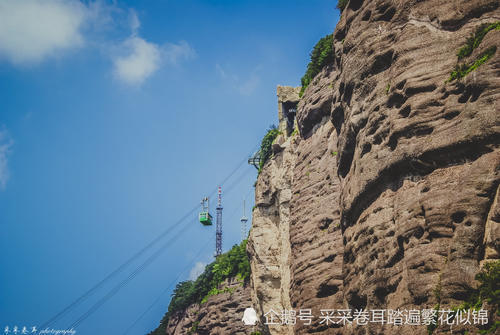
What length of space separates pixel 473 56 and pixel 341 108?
8.68 m

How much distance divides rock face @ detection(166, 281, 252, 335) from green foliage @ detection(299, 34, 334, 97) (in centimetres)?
2182

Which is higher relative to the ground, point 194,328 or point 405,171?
point 405,171

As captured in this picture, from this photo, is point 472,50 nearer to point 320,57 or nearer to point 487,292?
point 487,292

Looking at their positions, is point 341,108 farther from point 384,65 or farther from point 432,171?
point 432,171


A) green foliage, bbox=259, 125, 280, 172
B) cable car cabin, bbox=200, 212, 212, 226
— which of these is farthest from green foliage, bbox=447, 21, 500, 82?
cable car cabin, bbox=200, 212, 212, 226

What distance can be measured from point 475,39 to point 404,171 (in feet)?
17.4

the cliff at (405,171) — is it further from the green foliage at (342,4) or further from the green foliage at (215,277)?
the green foliage at (215,277)

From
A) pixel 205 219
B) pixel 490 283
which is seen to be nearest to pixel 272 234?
pixel 490 283

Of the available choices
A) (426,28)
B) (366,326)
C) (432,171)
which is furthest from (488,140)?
(366,326)

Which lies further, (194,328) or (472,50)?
(194,328)

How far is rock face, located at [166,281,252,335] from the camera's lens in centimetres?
4625

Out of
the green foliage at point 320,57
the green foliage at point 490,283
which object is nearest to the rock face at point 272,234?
the green foliage at point 320,57

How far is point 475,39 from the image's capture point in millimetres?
18234

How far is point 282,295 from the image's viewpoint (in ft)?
113
